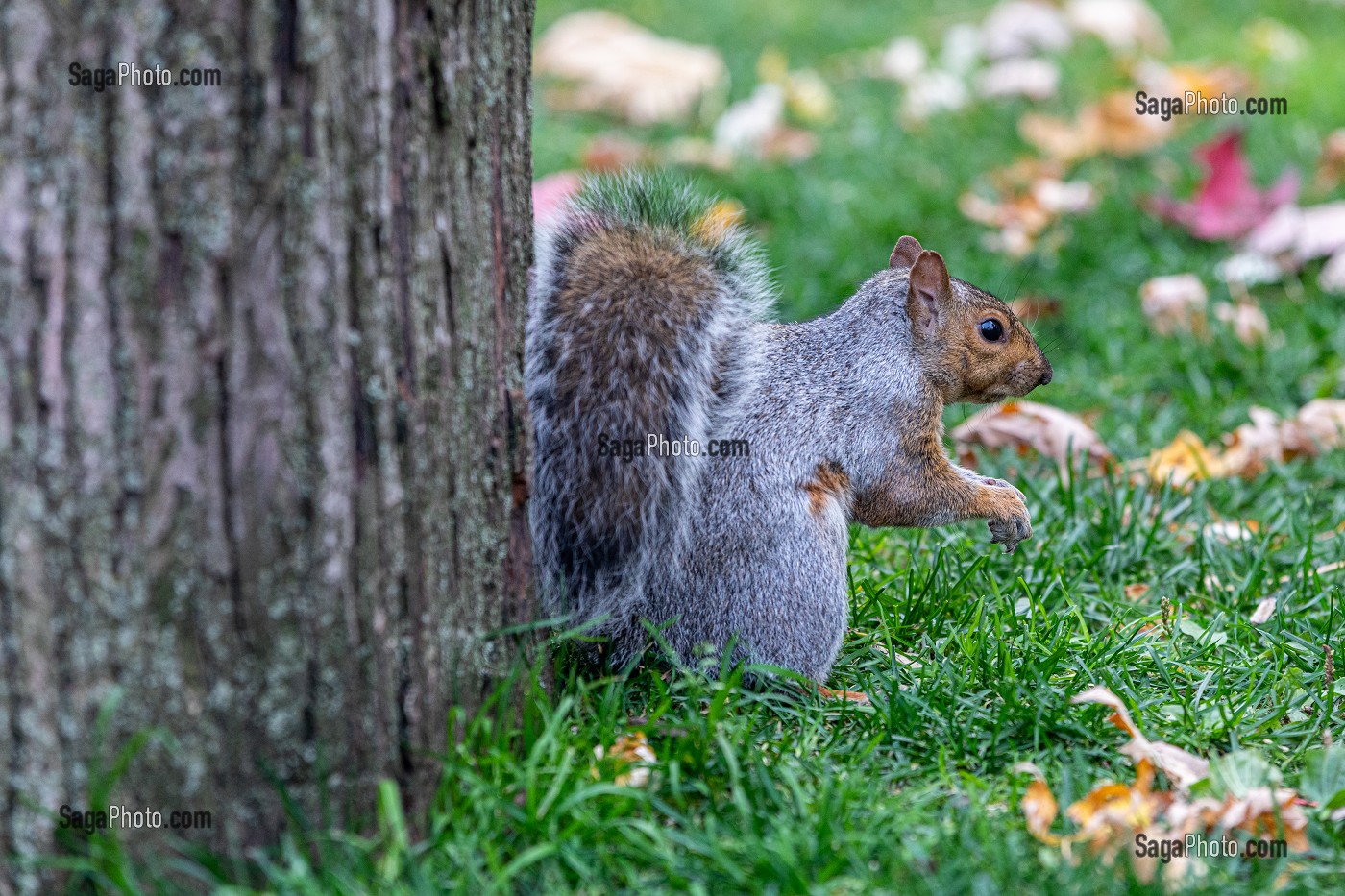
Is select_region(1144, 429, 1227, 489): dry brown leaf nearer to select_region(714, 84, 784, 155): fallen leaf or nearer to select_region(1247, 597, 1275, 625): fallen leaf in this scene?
select_region(1247, 597, 1275, 625): fallen leaf

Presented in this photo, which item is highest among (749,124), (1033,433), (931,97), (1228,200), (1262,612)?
(931,97)

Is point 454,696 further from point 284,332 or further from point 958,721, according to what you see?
point 958,721

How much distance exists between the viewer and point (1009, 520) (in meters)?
2.15

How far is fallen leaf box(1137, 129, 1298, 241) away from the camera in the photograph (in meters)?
3.89

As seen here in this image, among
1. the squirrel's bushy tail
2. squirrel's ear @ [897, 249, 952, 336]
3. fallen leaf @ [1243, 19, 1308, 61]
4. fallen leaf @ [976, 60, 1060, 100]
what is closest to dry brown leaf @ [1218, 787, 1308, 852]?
the squirrel's bushy tail

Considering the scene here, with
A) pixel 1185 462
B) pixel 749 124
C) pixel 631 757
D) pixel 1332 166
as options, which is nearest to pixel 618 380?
pixel 631 757

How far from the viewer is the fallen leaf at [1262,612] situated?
7.20 ft

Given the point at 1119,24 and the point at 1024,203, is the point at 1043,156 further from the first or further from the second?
the point at 1119,24

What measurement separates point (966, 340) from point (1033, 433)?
670 mm

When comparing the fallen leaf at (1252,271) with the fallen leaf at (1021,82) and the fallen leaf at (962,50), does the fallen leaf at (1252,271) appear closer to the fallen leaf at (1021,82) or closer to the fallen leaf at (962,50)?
the fallen leaf at (1021,82)

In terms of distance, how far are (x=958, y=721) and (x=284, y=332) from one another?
101 cm

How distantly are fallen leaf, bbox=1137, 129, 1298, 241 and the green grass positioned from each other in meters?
0.14

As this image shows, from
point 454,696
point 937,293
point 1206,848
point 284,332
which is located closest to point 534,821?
point 454,696

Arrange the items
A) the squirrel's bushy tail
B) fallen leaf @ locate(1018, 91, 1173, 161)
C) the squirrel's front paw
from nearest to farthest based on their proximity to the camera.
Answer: the squirrel's bushy tail
the squirrel's front paw
fallen leaf @ locate(1018, 91, 1173, 161)
